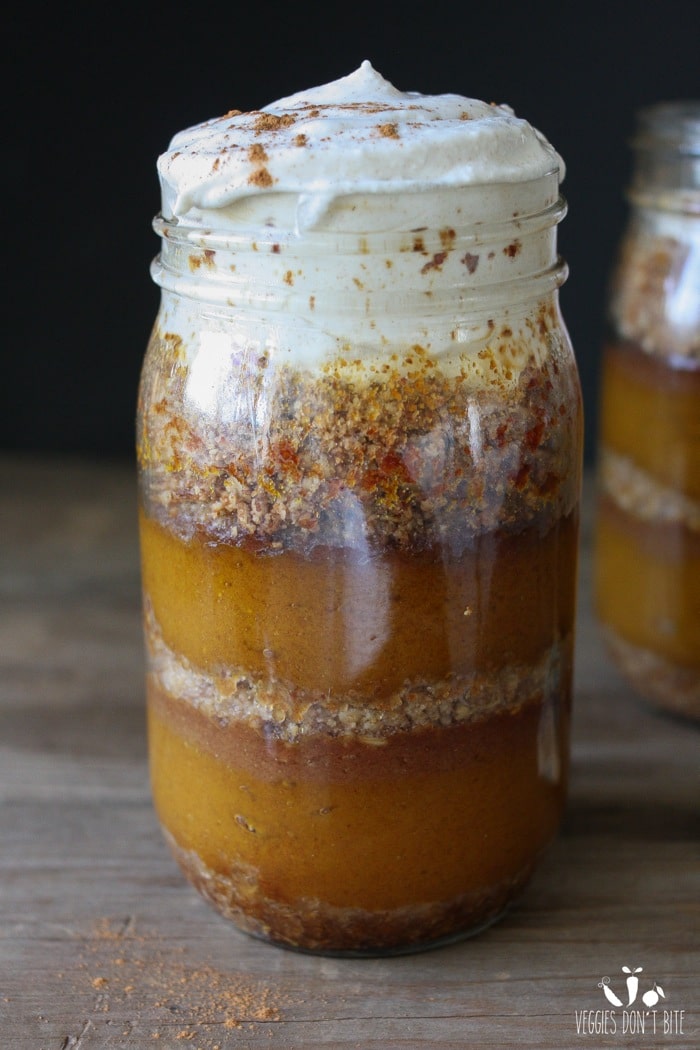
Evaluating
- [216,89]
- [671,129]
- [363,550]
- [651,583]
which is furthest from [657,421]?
[216,89]

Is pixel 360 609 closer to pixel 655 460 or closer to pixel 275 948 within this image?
pixel 275 948

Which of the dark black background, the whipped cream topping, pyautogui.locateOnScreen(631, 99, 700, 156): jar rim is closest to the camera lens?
the whipped cream topping

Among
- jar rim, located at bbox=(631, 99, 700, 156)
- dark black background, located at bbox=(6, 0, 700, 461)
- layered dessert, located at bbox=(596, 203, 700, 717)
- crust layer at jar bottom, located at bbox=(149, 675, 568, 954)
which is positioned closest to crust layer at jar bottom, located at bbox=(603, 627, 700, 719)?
layered dessert, located at bbox=(596, 203, 700, 717)

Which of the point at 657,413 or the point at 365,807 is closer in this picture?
the point at 365,807

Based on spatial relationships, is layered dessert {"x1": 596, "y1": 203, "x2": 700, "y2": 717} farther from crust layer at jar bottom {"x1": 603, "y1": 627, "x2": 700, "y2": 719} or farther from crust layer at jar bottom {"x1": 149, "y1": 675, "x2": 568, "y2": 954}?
crust layer at jar bottom {"x1": 149, "y1": 675, "x2": 568, "y2": 954}

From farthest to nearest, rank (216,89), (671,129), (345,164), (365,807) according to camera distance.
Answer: (216,89)
(671,129)
(365,807)
(345,164)

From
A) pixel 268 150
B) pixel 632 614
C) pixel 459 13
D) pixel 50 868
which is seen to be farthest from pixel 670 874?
pixel 459 13

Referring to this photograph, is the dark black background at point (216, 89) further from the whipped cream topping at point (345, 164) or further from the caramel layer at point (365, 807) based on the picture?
the caramel layer at point (365, 807)
